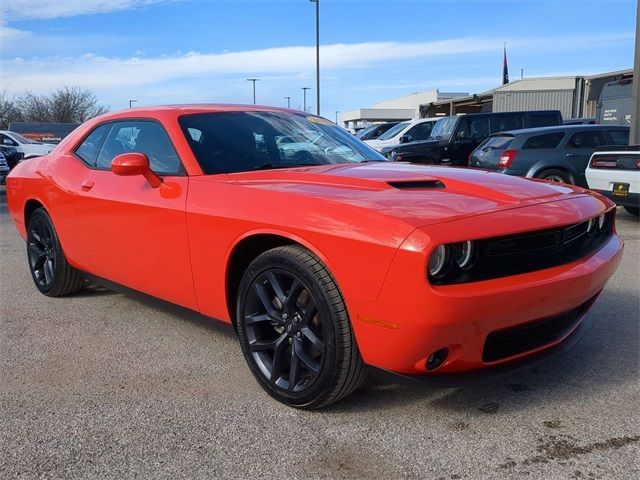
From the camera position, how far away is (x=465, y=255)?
8.11ft

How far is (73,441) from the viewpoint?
2.61 meters

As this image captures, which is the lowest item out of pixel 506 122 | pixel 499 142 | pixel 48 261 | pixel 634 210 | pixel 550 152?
pixel 634 210

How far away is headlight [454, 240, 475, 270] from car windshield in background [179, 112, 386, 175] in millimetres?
1488

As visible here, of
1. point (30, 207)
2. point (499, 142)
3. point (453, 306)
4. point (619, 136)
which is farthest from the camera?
point (619, 136)

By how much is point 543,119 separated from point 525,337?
13.9 meters

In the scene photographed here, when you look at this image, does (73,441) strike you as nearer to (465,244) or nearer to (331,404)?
(331,404)

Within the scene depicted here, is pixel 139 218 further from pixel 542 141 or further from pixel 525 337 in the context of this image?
pixel 542 141

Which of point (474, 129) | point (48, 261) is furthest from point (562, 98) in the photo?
point (48, 261)

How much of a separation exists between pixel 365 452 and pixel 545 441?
75 centimetres

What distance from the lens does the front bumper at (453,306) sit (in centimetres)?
234

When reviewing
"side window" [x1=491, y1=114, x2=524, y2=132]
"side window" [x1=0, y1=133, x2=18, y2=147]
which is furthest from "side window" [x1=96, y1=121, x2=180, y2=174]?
"side window" [x1=0, y1=133, x2=18, y2=147]

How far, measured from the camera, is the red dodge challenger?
241cm

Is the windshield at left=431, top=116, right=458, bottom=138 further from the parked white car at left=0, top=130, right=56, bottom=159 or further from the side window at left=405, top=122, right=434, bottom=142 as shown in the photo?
the parked white car at left=0, top=130, right=56, bottom=159

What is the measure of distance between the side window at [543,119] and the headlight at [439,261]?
14.0m
